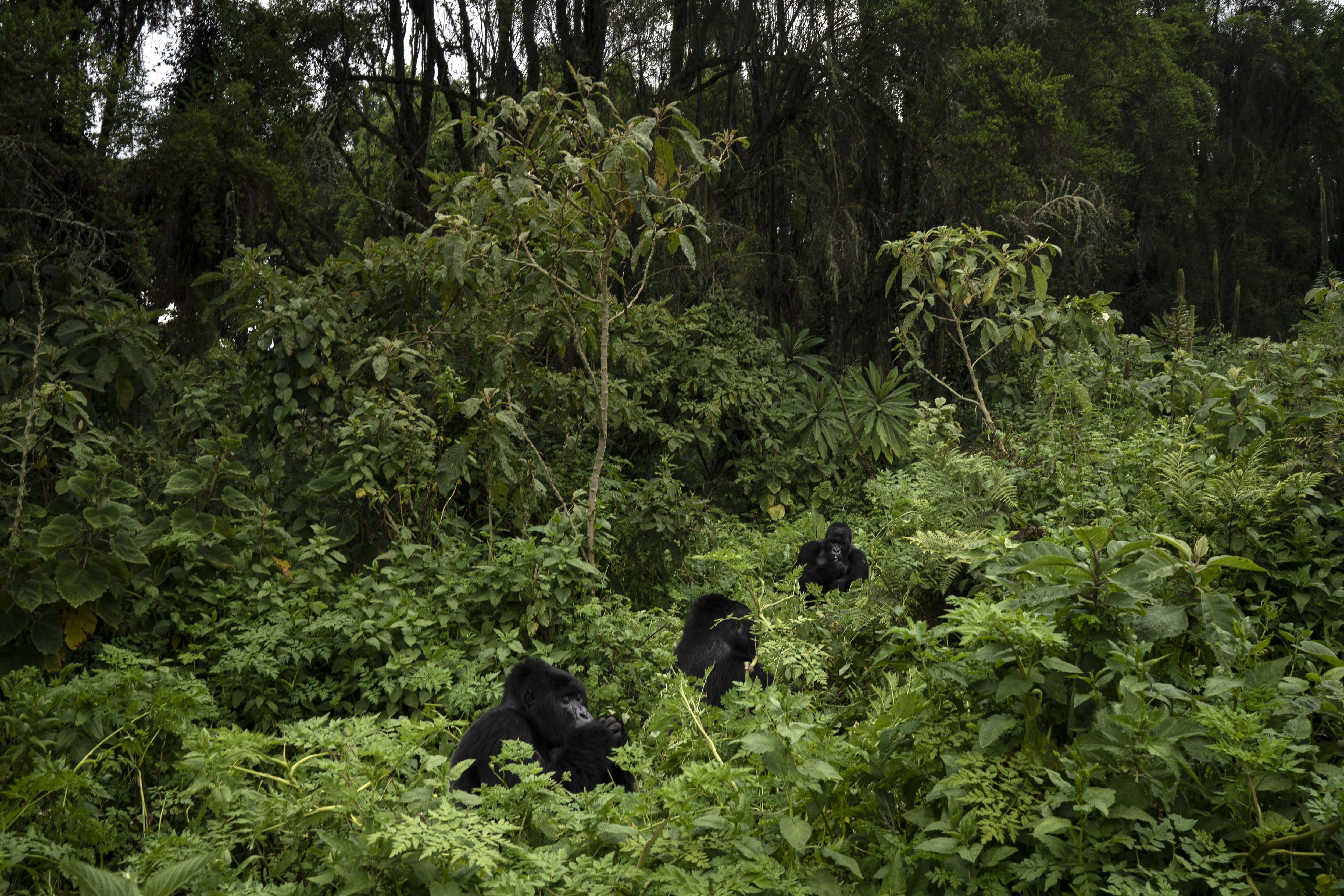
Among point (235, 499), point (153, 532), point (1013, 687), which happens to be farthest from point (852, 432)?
point (1013, 687)

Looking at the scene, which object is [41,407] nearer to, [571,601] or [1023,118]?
[571,601]

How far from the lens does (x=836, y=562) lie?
15.6 feet

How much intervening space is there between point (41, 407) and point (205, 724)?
1.59 m

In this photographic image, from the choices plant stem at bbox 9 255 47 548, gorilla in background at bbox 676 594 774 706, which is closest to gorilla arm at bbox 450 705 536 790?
gorilla in background at bbox 676 594 774 706

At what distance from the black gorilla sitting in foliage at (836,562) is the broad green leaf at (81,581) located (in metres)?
3.10

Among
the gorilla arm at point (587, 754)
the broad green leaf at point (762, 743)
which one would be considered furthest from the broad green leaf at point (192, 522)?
the broad green leaf at point (762, 743)

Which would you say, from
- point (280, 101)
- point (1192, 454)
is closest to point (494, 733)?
point (1192, 454)

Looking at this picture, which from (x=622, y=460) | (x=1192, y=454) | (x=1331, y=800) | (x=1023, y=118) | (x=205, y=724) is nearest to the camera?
(x=1331, y=800)

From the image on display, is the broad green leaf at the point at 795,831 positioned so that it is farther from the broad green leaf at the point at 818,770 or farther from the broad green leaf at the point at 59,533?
the broad green leaf at the point at 59,533

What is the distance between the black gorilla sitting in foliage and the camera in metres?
4.75

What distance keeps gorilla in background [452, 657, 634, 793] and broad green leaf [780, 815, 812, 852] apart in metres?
1.15

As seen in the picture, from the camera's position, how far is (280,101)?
7.72 metres

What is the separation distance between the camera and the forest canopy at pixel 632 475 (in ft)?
4.99

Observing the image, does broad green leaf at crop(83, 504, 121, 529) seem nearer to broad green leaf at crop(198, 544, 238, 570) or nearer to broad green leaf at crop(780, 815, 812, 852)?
broad green leaf at crop(198, 544, 238, 570)
